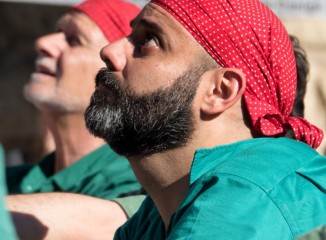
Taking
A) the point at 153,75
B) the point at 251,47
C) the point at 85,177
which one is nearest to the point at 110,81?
the point at 153,75

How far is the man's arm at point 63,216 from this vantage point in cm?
368

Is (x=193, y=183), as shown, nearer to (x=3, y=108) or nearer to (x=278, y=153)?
(x=278, y=153)

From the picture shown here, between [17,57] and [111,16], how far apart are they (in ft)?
12.4

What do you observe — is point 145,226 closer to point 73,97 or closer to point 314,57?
point 73,97

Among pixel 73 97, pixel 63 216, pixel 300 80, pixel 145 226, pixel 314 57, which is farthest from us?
pixel 314 57

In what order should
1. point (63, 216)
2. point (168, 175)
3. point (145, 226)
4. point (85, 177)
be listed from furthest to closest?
point (85, 177) → point (63, 216) → point (145, 226) → point (168, 175)

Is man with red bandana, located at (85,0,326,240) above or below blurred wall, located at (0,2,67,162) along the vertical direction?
above

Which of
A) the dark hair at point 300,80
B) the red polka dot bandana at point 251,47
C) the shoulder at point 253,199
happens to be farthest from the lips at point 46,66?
the shoulder at point 253,199

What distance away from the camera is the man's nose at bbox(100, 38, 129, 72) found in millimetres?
3205

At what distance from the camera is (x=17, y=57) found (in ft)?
27.8

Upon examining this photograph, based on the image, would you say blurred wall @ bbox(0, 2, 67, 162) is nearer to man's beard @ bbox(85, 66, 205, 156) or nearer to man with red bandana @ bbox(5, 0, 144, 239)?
man with red bandana @ bbox(5, 0, 144, 239)

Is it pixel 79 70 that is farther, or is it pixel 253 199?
pixel 79 70

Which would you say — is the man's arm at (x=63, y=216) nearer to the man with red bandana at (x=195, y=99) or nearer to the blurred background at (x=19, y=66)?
the man with red bandana at (x=195, y=99)

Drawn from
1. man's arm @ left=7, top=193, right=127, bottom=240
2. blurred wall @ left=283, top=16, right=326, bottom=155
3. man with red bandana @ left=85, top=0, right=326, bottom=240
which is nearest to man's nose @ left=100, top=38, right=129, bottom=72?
man with red bandana @ left=85, top=0, right=326, bottom=240
